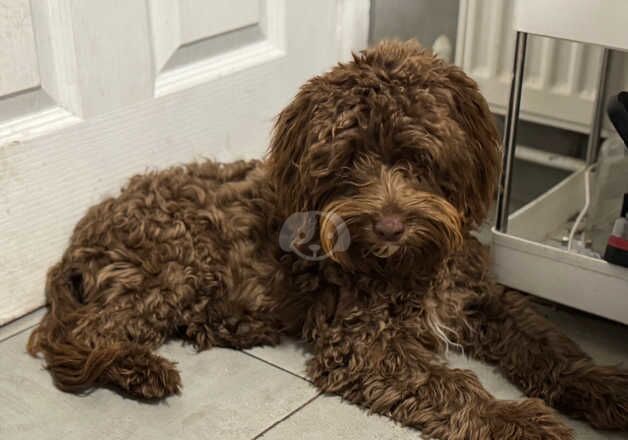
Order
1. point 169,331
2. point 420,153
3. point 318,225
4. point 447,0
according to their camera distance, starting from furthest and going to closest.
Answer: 1. point 447,0
2. point 169,331
3. point 318,225
4. point 420,153

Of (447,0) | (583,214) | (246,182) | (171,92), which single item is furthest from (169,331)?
(447,0)

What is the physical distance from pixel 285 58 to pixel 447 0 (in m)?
0.55

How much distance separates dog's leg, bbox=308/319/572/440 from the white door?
2.52ft

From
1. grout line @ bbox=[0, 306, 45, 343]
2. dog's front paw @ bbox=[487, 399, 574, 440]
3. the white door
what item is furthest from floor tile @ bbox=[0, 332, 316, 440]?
dog's front paw @ bbox=[487, 399, 574, 440]

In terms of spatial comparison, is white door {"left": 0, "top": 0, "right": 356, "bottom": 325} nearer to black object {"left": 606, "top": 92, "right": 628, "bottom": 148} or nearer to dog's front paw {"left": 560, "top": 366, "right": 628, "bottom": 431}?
black object {"left": 606, "top": 92, "right": 628, "bottom": 148}

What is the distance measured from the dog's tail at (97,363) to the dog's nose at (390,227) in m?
0.59

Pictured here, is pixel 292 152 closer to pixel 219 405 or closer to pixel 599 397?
pixel 219 405

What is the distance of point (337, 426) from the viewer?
76.7 inches

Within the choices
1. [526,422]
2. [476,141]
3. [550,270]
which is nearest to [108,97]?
[476,141]

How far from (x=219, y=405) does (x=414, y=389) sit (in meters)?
0.43

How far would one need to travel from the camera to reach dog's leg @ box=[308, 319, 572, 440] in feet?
6.01

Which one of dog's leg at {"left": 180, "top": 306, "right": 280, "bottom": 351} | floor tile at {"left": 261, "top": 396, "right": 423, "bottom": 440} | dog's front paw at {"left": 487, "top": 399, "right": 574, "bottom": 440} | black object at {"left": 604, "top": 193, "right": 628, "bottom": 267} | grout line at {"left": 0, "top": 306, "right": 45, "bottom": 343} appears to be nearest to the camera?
dog's front paw at {"left": 487, "top": 399, "right": 574, "bottom": 440}

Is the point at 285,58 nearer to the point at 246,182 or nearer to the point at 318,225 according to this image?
the point at 246,182

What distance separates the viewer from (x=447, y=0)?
2881mm
